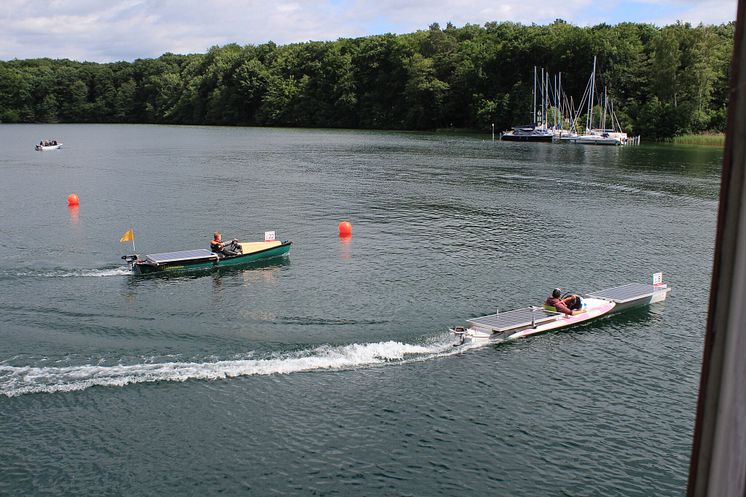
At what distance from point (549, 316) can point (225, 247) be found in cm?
2074

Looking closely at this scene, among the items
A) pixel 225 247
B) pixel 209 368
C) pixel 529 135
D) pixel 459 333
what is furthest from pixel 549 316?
pixel 529 135

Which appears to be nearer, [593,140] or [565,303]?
[565,303]

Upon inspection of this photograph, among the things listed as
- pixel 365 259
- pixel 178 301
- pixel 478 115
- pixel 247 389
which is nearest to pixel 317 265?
pixel 365 259

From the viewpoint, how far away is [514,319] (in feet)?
105

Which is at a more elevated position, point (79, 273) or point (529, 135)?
point (529, 135)

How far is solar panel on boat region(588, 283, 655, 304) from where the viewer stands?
35.3 metres

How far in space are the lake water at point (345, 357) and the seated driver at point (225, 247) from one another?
164 cm

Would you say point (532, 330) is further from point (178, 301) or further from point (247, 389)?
point (178, 301)

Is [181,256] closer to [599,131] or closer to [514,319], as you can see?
[514,319]

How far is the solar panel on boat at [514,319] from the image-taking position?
31047mm

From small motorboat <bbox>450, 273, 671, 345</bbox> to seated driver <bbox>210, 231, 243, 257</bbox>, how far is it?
56.2ft

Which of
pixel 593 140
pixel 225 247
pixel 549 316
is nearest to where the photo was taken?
pixel 549 316

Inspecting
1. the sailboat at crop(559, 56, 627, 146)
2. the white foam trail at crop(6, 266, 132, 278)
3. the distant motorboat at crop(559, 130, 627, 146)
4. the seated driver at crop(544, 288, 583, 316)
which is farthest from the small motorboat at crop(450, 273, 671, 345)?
the sailboat at crop(559, 56, 627, 146)

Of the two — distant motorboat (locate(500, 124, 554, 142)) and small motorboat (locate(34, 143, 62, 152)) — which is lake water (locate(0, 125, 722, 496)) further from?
distant motorboat (locate(500, 124, 554, 142))
